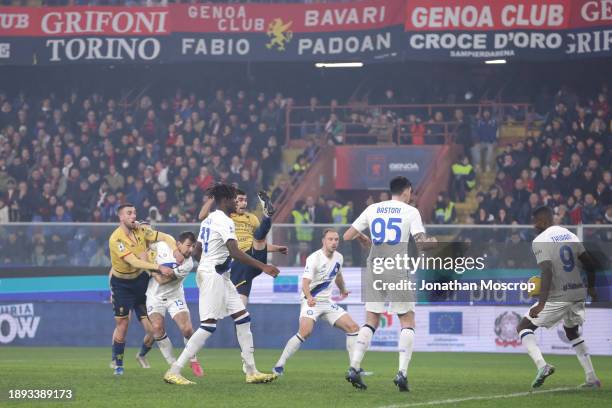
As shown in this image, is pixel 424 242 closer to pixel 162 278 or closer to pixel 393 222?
pixel 393 222

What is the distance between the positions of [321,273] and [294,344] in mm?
1358

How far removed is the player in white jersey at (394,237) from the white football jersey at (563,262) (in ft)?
4.88

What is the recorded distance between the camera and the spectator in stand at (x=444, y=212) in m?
27.8

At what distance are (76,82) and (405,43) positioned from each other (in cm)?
1104

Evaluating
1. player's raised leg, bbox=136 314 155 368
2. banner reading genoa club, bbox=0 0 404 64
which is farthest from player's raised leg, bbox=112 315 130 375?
banner reading genoa club, bbox=0 0 404 64

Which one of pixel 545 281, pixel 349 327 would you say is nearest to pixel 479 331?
pixel 349 327

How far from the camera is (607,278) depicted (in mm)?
22375

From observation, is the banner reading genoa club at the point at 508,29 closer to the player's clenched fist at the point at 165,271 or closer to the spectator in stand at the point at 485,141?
the spectator in stand at the point at 485,141

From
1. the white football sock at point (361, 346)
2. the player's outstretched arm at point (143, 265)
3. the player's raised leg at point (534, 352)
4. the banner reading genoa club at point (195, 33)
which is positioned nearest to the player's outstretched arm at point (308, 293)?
the player's outstretched arm at point (143, 265)

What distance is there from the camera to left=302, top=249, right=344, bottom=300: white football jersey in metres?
16.4

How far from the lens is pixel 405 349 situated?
508 inches

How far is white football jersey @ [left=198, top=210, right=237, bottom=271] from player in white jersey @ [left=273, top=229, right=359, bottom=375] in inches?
102

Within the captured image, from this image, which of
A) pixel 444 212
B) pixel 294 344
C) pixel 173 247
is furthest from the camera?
pixel 444 212

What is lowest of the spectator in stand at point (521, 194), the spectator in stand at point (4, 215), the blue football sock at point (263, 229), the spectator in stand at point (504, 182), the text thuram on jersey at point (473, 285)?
the text thuram on jersey at point (473, 285)
